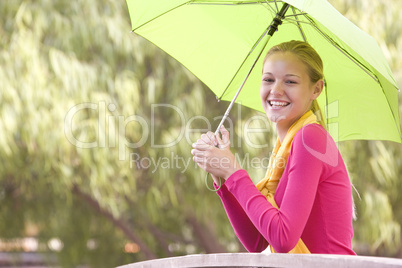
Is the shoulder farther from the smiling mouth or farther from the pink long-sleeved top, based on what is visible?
the smiling mouth

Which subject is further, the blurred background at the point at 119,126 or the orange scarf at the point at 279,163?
the blurred background at the point at 119,126

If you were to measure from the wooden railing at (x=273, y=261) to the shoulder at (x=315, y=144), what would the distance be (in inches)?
19.7

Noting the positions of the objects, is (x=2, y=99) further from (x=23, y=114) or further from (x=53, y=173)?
(x=53, y=173)

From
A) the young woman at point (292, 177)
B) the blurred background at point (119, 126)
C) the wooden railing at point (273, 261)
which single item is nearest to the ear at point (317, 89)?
the young woman at point (292, 177)

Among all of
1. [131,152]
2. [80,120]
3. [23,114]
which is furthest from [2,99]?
[131,152]

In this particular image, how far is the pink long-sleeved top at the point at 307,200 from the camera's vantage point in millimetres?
1771

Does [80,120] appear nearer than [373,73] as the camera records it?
No

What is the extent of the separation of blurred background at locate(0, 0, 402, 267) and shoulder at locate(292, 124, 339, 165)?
13.3ft

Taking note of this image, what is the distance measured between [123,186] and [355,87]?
13.1ft

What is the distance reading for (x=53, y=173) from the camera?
630 cm

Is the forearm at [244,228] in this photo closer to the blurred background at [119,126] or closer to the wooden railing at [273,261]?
the wooden railing at [273,261]

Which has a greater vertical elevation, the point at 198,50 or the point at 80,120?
the point at 198,50

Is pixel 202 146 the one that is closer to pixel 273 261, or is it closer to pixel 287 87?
Answer: pixel 287 87

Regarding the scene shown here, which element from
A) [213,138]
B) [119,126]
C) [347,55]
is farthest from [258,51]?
[119,126]
